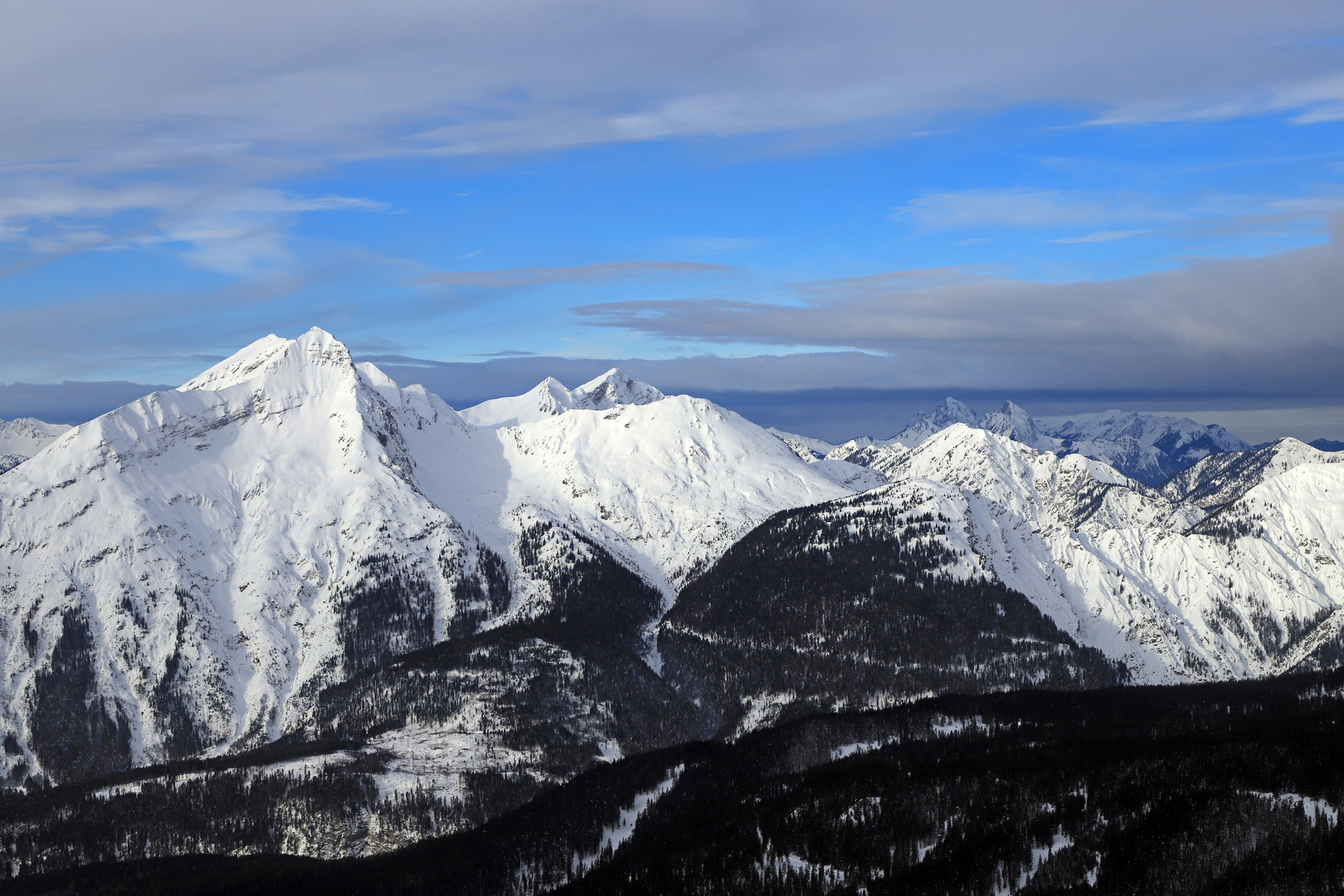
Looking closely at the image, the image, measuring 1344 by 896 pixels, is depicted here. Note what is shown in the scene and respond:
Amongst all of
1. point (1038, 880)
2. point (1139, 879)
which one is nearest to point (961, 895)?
point (1038, 880)

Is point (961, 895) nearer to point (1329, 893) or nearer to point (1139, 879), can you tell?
point (1139, 879)

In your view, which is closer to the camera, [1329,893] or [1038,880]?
[1329,893]

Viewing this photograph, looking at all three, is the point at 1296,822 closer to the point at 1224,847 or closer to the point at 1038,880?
the point at 1224,847

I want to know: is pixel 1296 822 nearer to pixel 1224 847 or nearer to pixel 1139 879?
pixel 1224 847

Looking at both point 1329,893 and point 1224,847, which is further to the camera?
point 1224,847

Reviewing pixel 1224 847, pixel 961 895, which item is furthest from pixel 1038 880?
pixel 1224 847

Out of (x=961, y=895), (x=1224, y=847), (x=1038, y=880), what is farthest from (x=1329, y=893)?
(x=961, y=895)
